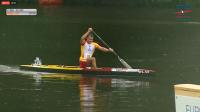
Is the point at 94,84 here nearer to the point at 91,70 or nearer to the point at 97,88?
the point at 97,88

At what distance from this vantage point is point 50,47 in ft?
106

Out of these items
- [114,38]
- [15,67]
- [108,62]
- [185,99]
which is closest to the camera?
[185,99]

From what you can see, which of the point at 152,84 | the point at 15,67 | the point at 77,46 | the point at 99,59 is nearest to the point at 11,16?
the point at 77,46

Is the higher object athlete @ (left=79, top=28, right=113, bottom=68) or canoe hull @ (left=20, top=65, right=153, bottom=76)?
athlete @ (left=79, top=28, right=113, bottom=68)

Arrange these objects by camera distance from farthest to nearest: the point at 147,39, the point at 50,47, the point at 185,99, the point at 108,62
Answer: the point at 147,39 → the point at 50,47 → the point at 108,62 → the point at 185,99

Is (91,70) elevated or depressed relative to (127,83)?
elevated

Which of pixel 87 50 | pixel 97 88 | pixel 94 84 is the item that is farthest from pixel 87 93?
pixel 87 50

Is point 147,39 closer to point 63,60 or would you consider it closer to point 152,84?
point 63,60

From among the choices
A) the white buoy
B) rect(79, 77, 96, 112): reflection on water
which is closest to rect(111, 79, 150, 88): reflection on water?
rect(79, 77, 96, 112): reflection on water

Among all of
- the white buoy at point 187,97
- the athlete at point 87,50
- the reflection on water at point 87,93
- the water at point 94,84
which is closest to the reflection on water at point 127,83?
the water at point 94,84

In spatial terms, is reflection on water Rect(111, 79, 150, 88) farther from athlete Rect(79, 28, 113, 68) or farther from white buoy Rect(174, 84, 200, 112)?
white buoy Rect(174, 84, 200, 112)

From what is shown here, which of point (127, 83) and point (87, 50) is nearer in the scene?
point (127, 83)

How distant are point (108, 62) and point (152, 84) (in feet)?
26.4

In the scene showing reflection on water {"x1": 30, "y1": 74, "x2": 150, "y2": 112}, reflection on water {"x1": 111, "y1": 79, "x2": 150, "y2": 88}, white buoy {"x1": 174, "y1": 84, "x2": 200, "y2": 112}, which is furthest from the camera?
reflection on water {"x1": 111, "y1": 79, "x2": 150, "y2": 88}
